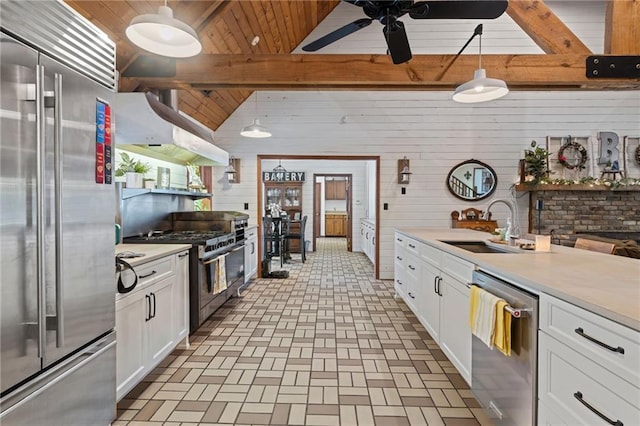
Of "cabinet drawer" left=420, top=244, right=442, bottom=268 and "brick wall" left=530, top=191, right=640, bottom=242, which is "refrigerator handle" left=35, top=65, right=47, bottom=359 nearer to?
"cabinet drawer" left=420, top=244, right=442, bottom=268

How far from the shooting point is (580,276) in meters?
1.54

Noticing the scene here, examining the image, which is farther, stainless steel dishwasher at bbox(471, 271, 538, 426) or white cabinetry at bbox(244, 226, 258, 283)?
white cabinetry at bbox(244, 226, 258, 283)

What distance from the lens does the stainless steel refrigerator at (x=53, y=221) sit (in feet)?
3.69

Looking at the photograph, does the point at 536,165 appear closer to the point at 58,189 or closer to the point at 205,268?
the point at 205,268

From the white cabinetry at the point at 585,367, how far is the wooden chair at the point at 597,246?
1.67 metres

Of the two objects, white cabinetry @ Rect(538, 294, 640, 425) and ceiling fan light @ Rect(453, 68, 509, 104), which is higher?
ceiling fan light @ Rect(453, 68, 509, 104)

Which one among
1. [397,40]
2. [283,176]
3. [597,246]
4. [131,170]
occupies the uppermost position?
[397,40]

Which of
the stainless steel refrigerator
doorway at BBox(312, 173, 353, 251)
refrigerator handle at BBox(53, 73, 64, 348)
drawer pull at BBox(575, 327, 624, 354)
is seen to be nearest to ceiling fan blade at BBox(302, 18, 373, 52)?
the stainless steel refrigerator

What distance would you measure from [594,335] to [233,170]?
532cm

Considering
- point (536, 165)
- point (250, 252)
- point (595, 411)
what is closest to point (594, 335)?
point (595, 411)

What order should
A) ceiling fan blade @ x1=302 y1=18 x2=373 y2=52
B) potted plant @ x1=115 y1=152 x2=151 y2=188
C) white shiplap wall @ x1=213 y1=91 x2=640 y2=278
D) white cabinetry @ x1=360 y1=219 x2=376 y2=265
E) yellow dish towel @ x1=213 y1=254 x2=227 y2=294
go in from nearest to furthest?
ceiling fan blade @ x1=302 y1=18 x2=373 y2=52
potted plant @ x1=115 y1=152 x2=151 y2=188
yellow dish towel @ x1=213 y1=254 x2=227 y2=294
white shiplap wall @ x1=213 y1=91 x2=640 y2=278
white cabinetry @ x1=360 y1=219 x2=376 y2=265

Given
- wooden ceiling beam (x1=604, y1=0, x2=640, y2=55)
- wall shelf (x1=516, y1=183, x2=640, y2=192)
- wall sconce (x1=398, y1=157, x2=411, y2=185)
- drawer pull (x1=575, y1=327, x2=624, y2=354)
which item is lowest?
drawer pull (x1=575, y1=327, x2=624, y2=354)

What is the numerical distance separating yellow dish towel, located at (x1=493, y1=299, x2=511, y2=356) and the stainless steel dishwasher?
34mm

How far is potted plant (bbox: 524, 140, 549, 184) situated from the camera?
5.36m
